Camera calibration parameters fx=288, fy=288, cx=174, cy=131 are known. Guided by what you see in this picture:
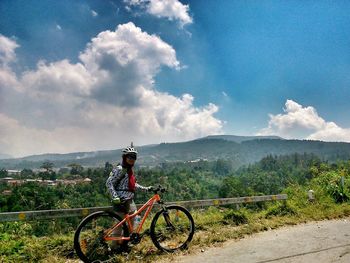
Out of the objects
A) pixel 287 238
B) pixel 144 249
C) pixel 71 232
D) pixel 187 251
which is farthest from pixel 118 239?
pixel 287 238

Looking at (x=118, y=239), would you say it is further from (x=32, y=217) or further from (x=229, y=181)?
(x=229, y=181)

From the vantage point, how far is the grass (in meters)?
5.38

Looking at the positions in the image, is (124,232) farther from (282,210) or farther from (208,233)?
(282,210)

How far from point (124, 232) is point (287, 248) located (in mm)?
3388

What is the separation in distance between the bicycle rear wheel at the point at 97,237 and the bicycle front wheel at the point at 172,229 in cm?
70

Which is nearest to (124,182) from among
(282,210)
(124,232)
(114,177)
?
(114,177)

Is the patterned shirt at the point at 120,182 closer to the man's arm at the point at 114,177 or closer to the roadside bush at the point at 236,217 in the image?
the man's arm at the point at 114,177

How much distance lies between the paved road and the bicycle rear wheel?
49.4 inches

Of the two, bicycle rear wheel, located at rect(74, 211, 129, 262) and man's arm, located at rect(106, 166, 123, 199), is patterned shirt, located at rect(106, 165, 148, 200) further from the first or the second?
bicycle rear wheel, located at rect(74, 211, 129, 262)

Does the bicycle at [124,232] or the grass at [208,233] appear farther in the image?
the grass at [208,233]

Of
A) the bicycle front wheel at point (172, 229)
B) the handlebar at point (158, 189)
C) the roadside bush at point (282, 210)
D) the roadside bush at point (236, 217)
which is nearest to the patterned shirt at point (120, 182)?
the handlebar at point (158, 189)

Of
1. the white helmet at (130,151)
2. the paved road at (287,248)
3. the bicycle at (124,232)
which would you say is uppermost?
the white helmet at (130,151)

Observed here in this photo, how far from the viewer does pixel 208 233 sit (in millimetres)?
7027

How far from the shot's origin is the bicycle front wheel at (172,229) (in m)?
5.89
